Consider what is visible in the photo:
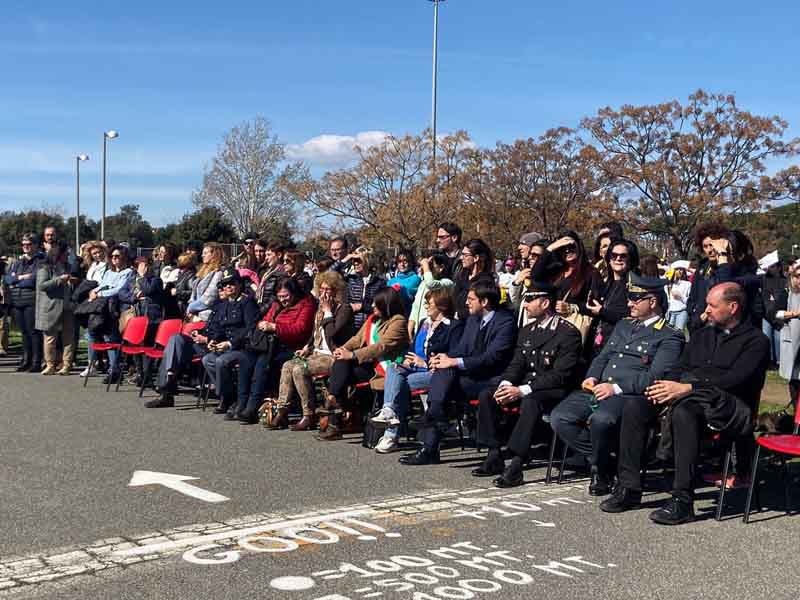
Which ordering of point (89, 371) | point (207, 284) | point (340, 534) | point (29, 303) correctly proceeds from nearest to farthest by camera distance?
point (340, 534)
point (207, 284)
point (89, 371)
point (29, 303)

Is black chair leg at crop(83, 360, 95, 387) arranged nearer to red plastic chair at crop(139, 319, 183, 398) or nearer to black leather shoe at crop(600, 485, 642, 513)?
red plastic chair at crop(139, 319, 183, 398)

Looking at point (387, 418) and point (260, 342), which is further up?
point (260, 342)

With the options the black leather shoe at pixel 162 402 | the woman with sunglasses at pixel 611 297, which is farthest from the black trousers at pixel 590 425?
the black leather shoe at pixel 162 402

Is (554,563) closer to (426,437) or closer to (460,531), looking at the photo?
(460,531)

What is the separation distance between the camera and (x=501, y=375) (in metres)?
7.96

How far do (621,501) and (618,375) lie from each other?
1008 millimetres

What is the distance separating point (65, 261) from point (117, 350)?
2.75 metres

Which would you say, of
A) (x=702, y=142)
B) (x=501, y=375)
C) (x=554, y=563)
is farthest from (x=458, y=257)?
(x=702, y=142)

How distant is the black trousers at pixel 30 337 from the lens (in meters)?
14.6

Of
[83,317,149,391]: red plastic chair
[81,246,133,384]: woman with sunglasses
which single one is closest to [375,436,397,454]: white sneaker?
[83,317,149,391]: red plastic chair

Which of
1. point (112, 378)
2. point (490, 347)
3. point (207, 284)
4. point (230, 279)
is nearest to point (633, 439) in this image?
point (490, 347)

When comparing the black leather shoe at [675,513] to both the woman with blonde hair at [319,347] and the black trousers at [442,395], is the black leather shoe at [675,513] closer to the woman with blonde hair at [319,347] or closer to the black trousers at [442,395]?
the black trousers at [442,395]

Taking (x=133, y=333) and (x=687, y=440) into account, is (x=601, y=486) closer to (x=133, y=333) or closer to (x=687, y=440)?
(x=687, y=440)

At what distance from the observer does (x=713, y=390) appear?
20.5 feet
